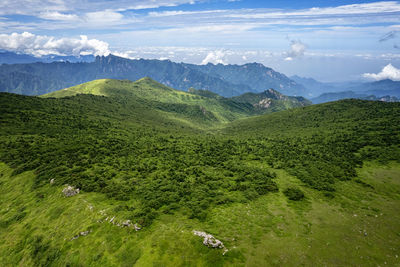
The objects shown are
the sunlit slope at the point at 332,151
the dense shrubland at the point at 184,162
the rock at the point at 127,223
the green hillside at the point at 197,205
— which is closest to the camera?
the green hillside at the point at 197,205

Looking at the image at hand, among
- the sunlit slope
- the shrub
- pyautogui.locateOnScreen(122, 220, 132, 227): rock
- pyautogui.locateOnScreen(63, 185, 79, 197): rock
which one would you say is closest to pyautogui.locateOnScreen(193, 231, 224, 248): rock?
pyautogui.locateOnScreen(122, 220, 132, 227): rock

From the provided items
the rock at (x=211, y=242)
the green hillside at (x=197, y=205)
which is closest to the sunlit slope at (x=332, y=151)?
the green hillside at (x=197, y=205)

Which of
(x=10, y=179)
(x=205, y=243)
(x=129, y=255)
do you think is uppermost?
(x=205, y=243)

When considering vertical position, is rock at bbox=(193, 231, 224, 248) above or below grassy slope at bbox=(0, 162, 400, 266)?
above

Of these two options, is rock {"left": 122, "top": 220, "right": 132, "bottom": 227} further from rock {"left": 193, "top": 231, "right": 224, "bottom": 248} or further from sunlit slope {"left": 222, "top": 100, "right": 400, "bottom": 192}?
sunlit slope {"left": 222, "top": 100, "right": 400, "bottom": 192}

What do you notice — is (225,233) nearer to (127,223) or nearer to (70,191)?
(127,223)

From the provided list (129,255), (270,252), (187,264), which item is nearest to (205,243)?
(187,264)

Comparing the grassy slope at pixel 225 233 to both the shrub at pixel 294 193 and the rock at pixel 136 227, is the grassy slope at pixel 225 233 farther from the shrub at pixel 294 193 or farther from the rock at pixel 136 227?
the shrub at pixel 294 193

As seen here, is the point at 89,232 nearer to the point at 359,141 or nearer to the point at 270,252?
the point at 270,252

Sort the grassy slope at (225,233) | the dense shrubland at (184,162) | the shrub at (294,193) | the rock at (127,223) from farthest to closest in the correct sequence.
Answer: the dense shrubland at (184,162) < the shrub at (294,193) < the rock at (127,223) < the grassy slope at (225,233)
